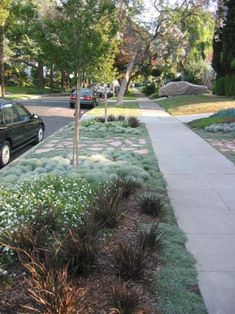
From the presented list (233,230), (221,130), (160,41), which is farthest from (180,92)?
A: (233,230)

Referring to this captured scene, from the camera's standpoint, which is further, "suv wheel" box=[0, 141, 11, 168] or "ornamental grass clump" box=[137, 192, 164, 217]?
"suv wheel" box=[0, 141, 11, 168]

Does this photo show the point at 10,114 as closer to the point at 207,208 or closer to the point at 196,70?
the point at 207,208

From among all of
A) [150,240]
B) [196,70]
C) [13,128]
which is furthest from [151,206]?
[196,70]

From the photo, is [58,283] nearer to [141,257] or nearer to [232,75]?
[141,257]

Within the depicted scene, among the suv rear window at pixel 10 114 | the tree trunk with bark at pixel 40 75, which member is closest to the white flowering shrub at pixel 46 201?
the suv rear window at pixel 10 114

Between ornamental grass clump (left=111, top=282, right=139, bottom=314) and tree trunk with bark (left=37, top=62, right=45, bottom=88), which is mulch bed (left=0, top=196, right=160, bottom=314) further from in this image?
tree trunk with bark (left=37, top=62, right=45, bottom=88)

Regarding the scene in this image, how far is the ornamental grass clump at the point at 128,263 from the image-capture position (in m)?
3.93

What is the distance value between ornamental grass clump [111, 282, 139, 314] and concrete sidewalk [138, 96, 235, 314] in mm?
658

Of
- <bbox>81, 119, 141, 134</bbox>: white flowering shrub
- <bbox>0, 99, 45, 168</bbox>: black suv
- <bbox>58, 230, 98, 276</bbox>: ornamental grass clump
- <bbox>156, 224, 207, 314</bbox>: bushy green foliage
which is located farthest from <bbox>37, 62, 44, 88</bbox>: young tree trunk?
<bbox>58, 230, 98, 276</bbox>: ornamental grass clump

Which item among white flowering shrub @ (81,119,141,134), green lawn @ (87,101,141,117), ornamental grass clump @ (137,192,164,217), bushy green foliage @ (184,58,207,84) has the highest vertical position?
bushy green foliage @ (184,58,207,84)

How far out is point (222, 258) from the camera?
4590 mm

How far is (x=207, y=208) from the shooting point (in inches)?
249

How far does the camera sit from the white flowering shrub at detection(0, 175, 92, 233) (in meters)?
5.03

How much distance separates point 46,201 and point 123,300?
2.53 metres
